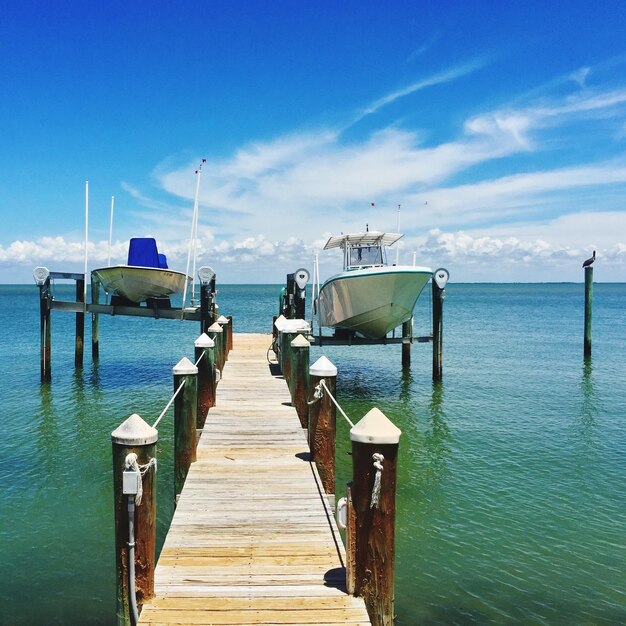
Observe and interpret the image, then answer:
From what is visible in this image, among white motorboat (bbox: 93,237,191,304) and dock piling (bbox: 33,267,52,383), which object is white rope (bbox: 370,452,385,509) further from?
dock piling (bbox: 33,267,52,383)

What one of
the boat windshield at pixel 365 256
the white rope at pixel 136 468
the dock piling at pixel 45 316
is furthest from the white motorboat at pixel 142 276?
the white rope at pixel 136 468

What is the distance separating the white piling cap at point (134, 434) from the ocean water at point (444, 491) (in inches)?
140

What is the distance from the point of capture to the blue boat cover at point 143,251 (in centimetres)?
2366

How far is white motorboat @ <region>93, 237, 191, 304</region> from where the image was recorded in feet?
73.9

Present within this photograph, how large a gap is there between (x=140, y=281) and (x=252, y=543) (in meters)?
18.1

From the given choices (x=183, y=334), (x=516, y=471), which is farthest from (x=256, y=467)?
(x=183, y=334)

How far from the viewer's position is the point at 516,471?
12.2m

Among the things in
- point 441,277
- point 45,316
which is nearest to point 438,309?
point 441,277

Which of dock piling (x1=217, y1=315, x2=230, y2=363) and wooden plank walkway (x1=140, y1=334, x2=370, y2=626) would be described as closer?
wooden plank walkway (x1=140, y1=334, x2=370, y2=626)

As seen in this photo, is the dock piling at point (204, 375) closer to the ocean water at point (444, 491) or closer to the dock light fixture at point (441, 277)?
the ocean water at point (444, 491)

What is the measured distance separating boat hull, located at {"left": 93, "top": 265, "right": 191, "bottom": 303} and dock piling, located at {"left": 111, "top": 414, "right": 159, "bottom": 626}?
17.5 meters

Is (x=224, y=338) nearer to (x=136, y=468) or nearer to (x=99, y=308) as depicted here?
(x=99, y=308)

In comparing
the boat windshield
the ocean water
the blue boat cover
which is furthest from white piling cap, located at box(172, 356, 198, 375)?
the blue boat cover

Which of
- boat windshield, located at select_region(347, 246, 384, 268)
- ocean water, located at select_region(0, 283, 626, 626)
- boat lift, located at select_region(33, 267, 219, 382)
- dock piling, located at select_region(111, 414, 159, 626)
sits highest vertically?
boat windshield, located at select_region(347, 246, 384, 268)
